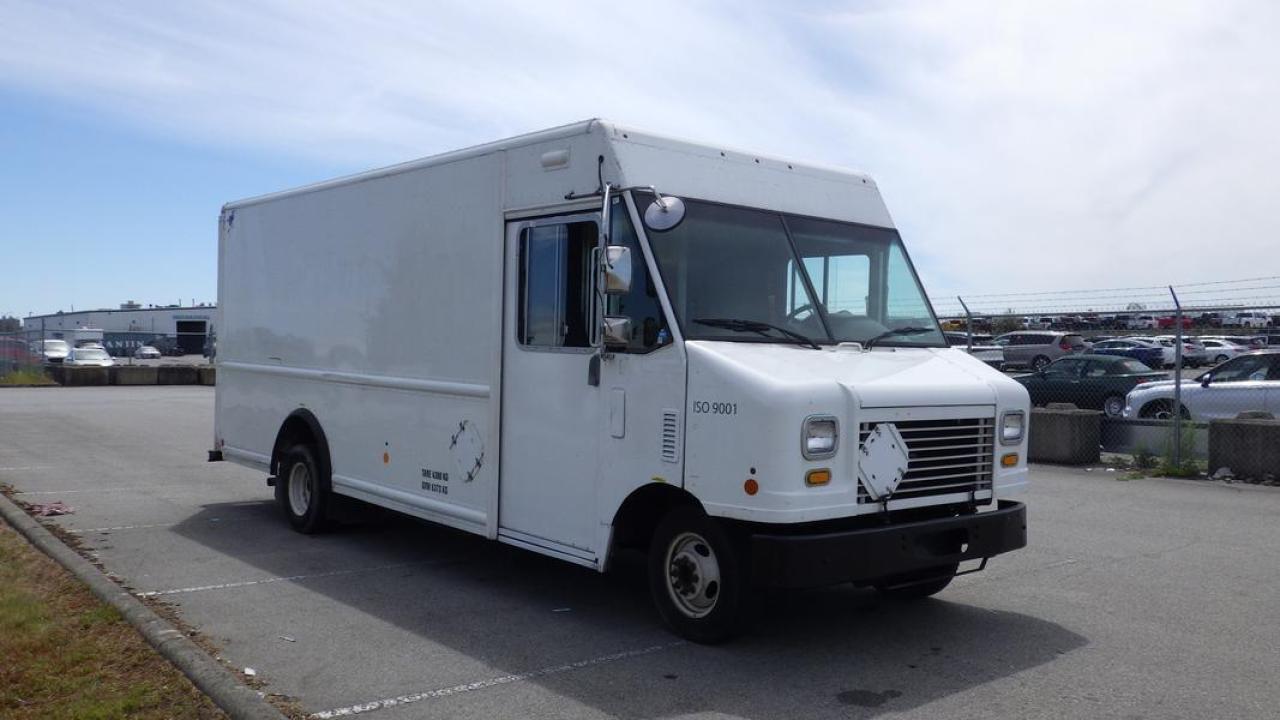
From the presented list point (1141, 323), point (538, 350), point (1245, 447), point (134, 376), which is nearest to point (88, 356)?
point (134, 376)

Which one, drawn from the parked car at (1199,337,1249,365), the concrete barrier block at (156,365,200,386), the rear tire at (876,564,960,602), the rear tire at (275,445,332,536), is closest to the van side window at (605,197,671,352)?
the rear tire at (876,564,960,602)

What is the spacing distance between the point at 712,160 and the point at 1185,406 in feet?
41.5

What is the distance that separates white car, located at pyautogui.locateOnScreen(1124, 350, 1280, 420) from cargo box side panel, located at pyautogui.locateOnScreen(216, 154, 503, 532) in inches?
466

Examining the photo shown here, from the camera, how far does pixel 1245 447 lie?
12773 millimetres

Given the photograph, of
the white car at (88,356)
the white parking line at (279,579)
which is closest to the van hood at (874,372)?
the white parking line at (279,579)

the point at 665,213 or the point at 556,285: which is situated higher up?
the point at 665,213

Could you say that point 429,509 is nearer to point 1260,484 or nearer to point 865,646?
point 865,646

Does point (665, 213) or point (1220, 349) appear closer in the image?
point (665, 213)

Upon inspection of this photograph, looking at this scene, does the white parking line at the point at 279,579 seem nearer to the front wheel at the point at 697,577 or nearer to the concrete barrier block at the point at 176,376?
the front wheel at the point at 697,577

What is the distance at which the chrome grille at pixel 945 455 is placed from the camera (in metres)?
5.95

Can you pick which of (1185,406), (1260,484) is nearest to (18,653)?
(1260,484)

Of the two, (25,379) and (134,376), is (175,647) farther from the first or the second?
(134,376)

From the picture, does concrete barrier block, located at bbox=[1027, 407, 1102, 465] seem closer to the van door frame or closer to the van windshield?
the van windshield

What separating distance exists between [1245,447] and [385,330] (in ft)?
32.6
